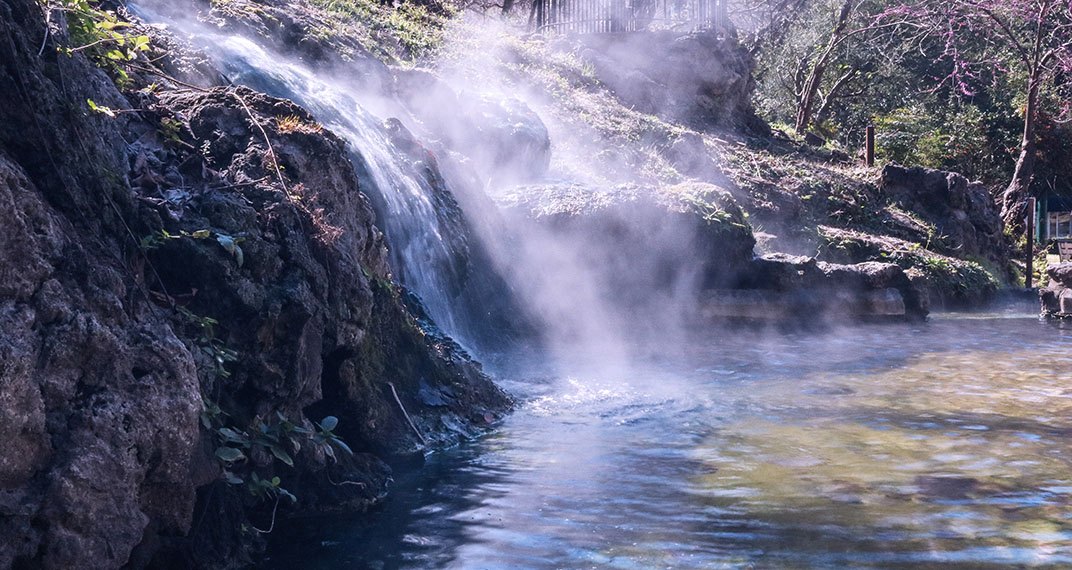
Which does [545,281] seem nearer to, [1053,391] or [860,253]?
[1053,391]

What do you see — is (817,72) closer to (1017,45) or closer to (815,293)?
(1017,45)

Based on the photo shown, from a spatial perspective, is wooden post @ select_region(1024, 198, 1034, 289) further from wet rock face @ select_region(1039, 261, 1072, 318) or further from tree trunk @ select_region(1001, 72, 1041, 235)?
tree trunk @ select_region(1001, 72, 1041, 235)

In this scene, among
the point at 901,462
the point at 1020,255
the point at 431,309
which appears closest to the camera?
the point at 901,462

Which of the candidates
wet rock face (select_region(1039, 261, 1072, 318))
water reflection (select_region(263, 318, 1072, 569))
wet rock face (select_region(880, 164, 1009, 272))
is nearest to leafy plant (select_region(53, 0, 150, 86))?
water reflection (select_region(263, 318, 1072, 569))

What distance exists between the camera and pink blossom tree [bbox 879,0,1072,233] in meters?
21.8

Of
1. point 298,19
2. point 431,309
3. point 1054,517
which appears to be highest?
point 298,19

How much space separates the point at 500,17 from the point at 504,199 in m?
11.2

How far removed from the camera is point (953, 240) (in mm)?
19547

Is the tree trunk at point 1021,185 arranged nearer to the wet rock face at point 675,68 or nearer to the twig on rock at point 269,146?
the wet rock face at point 675,68

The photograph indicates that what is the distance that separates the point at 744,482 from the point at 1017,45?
20.8m

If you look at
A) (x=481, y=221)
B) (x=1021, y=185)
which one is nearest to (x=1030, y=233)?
(x=1021, y=185)

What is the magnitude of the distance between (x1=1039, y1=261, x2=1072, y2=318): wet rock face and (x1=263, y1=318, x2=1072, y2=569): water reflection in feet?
23.4

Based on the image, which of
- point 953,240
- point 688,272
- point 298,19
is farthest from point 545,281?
point 953,240

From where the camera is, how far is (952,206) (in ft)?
66.1
